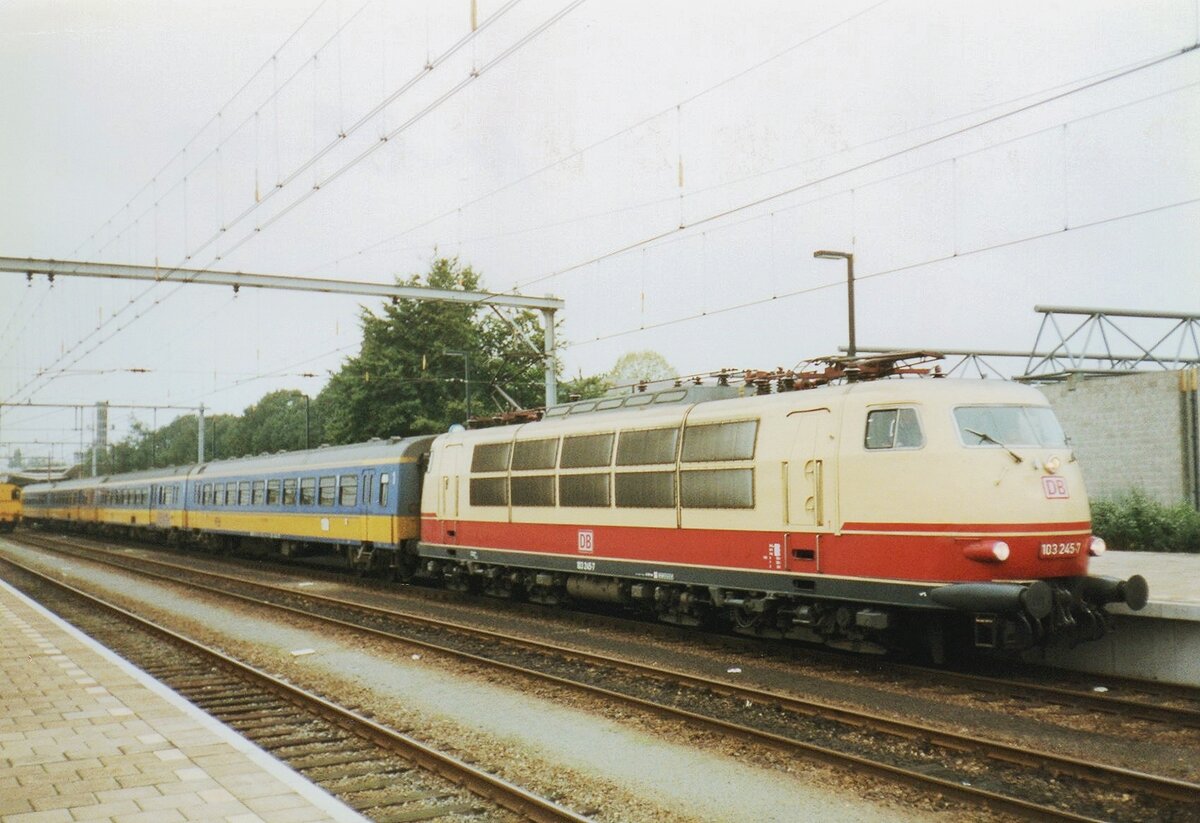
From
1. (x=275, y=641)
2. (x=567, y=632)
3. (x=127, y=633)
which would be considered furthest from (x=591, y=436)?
(x=127, y=633)

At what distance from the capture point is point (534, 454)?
56.7 ft

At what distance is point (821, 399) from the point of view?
1212 cm

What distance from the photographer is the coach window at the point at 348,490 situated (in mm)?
24453

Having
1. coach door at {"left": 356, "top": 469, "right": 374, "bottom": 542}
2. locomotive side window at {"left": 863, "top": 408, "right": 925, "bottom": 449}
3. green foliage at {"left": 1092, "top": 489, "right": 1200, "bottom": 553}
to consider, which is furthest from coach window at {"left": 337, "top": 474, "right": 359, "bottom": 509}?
green foliage at {"left": 1092, "top": 489, "right": 1200, "bottom": 553}

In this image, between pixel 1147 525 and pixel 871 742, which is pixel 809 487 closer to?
pixel 871 742

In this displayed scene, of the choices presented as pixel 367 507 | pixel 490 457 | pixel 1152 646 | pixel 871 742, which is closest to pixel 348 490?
pixel 367 507

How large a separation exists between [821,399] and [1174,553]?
11.2 meters

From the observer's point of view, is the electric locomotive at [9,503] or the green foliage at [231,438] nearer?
the electric locomotive at [9,503]

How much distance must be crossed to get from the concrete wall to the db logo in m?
12.0

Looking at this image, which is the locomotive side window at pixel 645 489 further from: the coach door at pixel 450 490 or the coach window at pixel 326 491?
the coach window at pixel 326 491

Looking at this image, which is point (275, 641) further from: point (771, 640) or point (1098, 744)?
point (1098, 744)

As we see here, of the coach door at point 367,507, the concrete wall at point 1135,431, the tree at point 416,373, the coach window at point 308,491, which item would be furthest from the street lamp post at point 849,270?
the tree at point 416,373

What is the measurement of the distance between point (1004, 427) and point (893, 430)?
A: 1.14 meters

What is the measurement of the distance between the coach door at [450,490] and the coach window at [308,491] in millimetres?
7824
